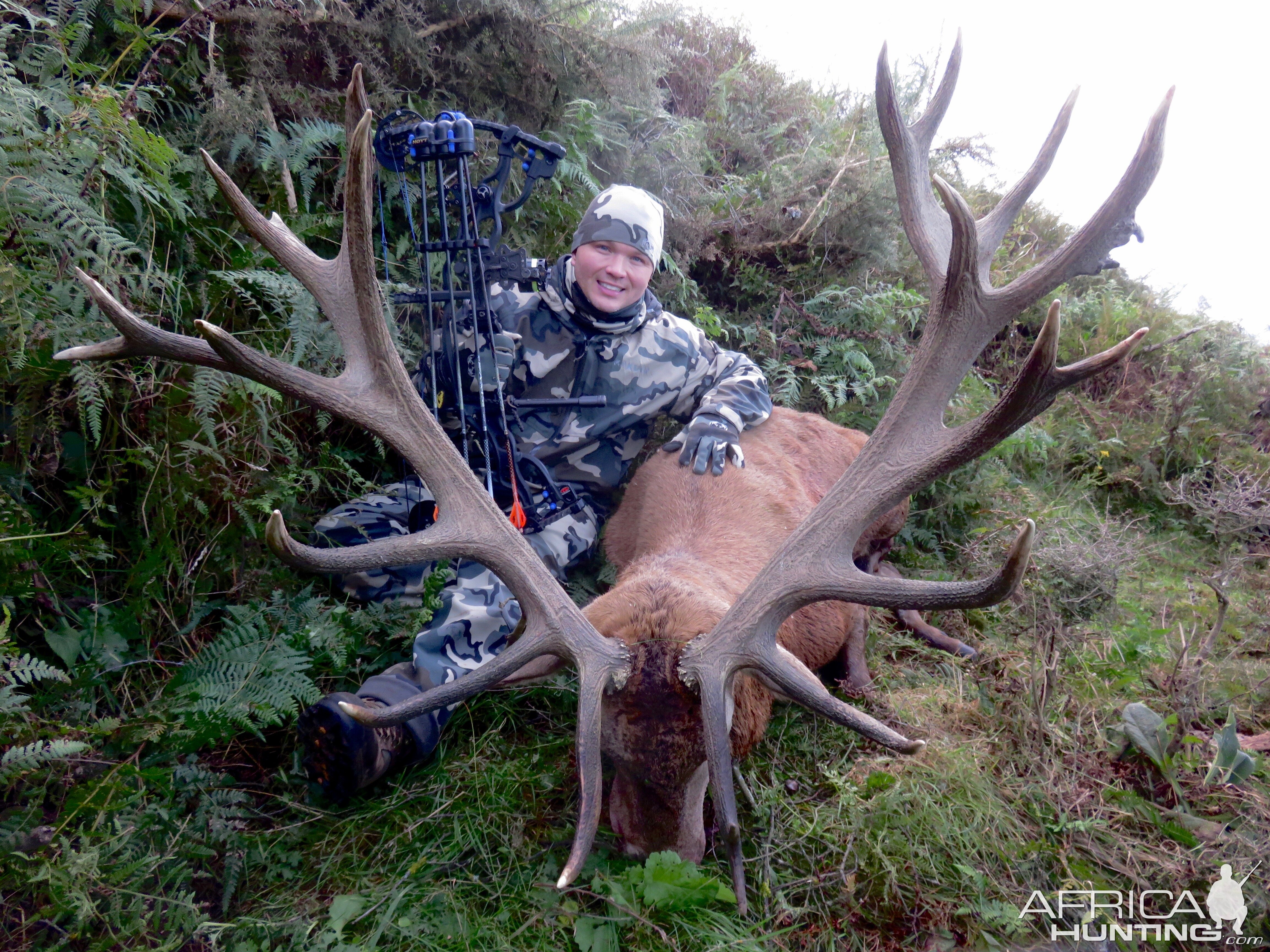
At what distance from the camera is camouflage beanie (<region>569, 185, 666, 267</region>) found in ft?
12.5

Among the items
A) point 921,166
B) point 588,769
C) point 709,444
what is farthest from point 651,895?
point 921,166

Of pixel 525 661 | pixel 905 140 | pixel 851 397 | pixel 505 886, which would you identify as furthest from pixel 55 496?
pixel 851 397

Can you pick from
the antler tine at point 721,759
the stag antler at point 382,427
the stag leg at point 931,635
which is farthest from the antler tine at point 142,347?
the stag leg at point 931,635

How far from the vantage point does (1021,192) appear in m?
2.82

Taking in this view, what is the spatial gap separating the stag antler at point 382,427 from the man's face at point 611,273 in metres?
1.58

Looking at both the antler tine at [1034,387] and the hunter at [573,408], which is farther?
the hunter at [573,408]

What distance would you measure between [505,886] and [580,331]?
2.76 meters

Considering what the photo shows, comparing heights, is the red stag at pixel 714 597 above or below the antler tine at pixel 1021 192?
below

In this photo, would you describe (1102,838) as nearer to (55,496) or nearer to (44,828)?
(44,828)

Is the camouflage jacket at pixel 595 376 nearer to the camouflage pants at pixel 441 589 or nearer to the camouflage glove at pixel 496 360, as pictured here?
the camouflage glove at pixel 496 360

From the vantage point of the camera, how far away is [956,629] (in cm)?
400

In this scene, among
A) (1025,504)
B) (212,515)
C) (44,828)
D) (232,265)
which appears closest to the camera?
(44,828)

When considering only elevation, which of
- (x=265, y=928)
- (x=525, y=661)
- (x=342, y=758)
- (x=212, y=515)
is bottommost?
(x=265, y=928)

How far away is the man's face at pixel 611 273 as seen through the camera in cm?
387
